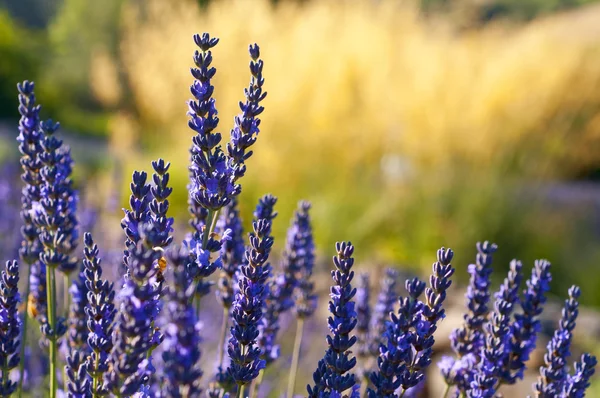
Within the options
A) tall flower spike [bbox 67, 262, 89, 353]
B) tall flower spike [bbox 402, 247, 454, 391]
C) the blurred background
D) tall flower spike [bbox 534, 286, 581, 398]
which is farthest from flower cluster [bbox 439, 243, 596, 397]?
the blurred background

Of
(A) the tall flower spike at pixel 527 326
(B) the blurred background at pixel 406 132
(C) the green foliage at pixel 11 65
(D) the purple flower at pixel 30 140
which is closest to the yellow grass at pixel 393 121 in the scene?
(B) the blurred background at pixel 406 132

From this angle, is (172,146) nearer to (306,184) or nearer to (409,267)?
(306,184)

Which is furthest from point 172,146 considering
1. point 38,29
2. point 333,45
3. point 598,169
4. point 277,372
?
point 38,29

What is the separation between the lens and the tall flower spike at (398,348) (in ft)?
3.92

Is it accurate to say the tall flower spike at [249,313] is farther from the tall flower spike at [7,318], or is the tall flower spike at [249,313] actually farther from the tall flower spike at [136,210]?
the tall flower spike at [7,318]

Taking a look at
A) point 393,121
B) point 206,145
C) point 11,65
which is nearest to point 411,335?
point 206,145

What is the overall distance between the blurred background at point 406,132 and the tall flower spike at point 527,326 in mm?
4153

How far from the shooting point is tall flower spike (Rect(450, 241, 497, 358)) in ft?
4.73

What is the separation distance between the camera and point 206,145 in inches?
48.2

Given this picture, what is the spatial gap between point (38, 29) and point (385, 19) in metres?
22.4

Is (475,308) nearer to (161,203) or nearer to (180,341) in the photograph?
(161,203)

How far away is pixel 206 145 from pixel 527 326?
81 centimetres

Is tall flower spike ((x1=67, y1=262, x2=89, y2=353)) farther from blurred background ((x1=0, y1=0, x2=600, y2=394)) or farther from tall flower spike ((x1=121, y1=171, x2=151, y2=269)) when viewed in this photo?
blurred background ((x1=0, y1=0, x2=600, y2=394))

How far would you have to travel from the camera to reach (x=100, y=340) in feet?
3.60
